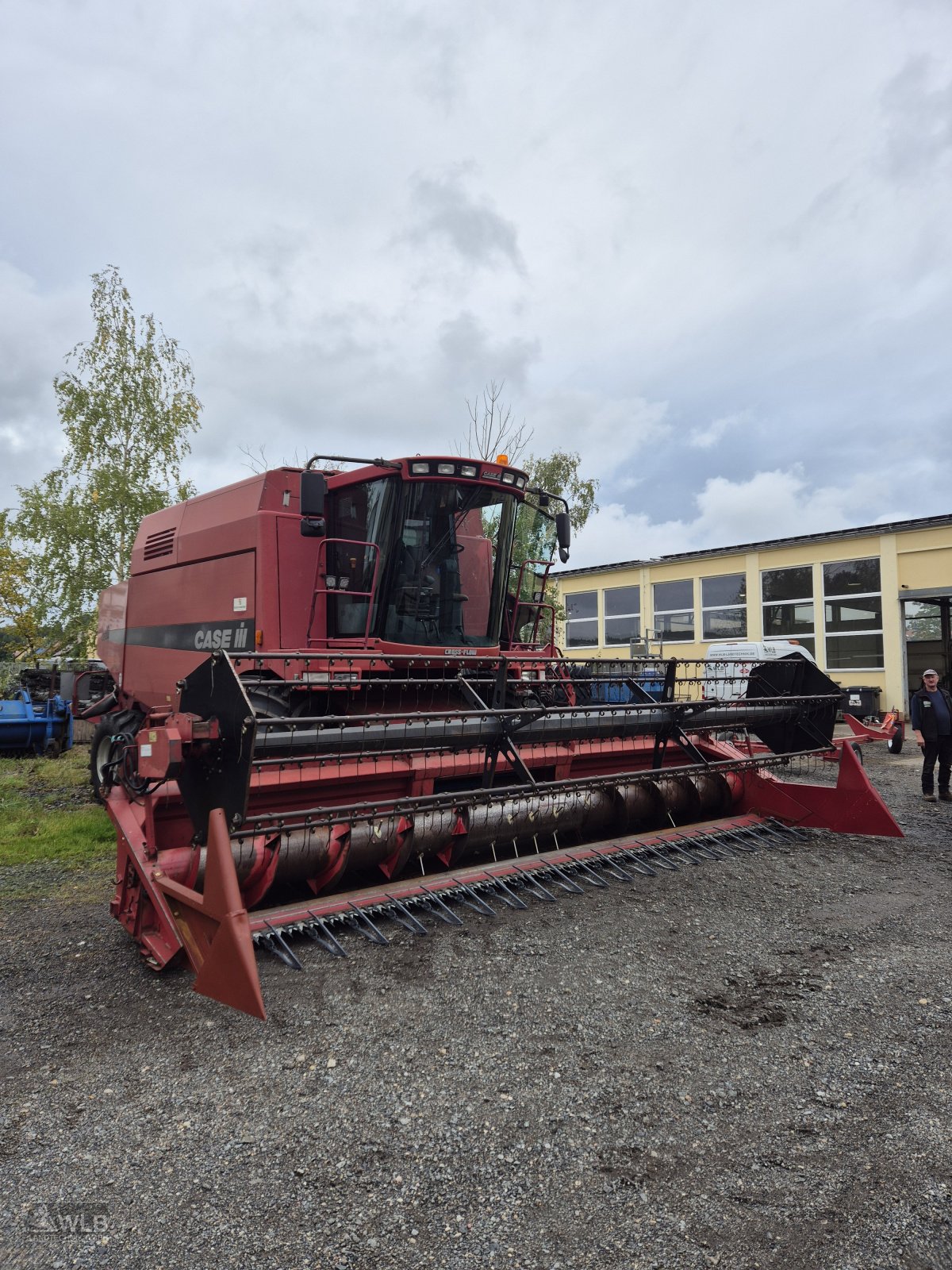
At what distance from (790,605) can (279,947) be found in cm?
2151

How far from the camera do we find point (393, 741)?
13.4 feet

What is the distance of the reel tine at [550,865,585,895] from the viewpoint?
4.75 metres

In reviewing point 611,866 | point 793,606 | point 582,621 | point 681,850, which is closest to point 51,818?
point 611,866

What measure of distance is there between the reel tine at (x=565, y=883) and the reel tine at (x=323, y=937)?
155 cm

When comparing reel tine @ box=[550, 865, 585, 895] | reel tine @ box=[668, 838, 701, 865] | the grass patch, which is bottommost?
the grass patch

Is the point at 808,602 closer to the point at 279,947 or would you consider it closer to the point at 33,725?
the point at 33,725

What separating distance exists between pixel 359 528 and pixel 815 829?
183 inches

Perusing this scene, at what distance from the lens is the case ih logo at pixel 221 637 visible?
6164 mm

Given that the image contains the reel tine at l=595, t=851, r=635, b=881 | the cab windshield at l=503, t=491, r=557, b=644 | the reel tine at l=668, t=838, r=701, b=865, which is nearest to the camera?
the reel tine at l=595, t=851, r=635, b=881

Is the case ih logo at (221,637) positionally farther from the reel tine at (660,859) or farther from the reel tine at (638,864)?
the reel tine at (660,859)

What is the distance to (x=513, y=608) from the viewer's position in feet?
21.7

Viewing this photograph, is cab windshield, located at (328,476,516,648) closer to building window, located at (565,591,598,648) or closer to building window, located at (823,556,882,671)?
building window, located at (823,556,882,671)

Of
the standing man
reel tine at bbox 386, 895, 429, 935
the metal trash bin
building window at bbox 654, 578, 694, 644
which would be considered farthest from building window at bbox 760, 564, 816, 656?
reel tine at bbox 386, 895, 429, 935

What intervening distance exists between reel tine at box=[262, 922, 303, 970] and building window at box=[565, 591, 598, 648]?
2376 cm
